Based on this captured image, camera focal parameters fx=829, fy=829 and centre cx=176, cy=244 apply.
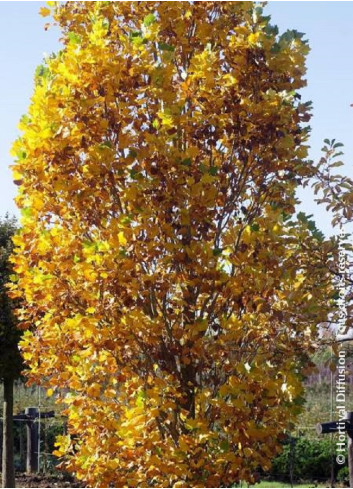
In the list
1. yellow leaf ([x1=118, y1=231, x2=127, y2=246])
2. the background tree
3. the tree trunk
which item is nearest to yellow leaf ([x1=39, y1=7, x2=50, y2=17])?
yellow leaf ([x1=118, y1=231, x2=127, y2=246])

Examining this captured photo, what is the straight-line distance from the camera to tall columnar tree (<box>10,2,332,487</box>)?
236 inches

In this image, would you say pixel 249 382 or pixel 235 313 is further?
pixel 235 313

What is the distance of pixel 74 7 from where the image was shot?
7305 mm

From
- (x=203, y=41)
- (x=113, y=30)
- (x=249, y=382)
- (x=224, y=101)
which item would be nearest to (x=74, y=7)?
(x=113, y=30)

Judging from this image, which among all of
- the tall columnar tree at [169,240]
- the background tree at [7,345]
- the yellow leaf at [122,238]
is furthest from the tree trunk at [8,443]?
the yellow leaf at [122,238]

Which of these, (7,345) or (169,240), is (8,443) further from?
(169,240)

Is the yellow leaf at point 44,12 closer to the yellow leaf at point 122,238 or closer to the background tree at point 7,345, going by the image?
the yellow leaf at point 122,238

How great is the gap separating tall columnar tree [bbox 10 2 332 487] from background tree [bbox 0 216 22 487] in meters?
6.12

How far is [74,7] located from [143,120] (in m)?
1.65

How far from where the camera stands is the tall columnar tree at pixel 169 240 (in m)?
6.00

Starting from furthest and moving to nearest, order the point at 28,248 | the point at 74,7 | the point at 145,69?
1. the point at 74,7
2. the point at 28,248
3. the point at 145,69

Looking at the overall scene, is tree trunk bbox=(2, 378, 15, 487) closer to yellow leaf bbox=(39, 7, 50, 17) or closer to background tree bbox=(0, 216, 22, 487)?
background tree bbox=(0, 216, 22, 487)

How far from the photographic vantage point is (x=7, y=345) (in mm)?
13219

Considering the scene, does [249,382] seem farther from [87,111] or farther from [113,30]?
[113,30]
